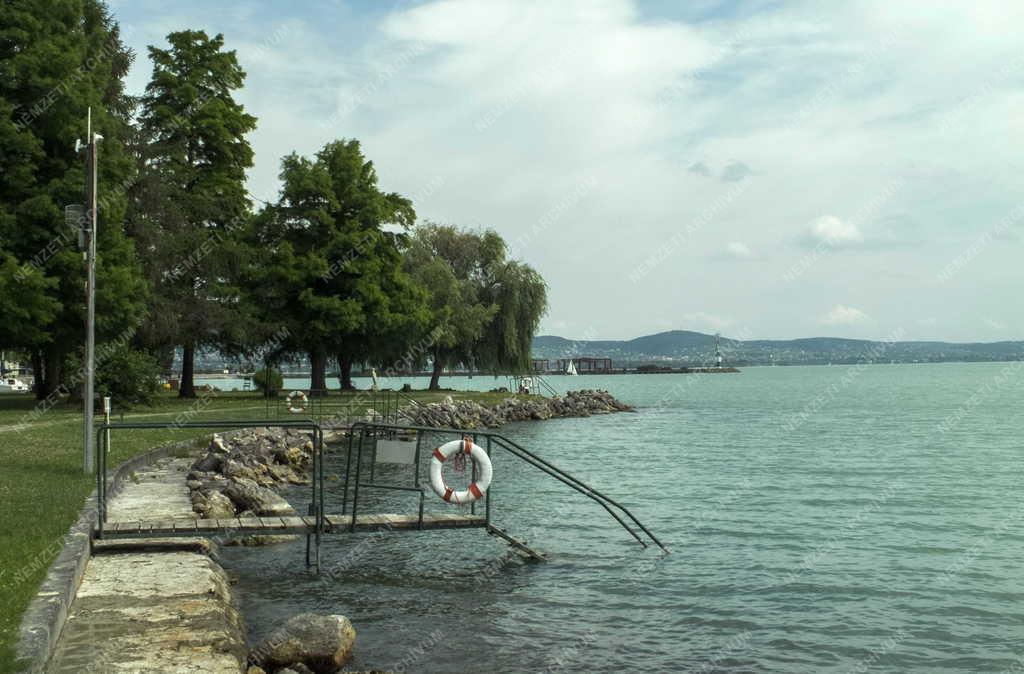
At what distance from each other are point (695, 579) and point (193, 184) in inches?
1257

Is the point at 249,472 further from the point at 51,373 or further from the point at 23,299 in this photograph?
the point at 51,373

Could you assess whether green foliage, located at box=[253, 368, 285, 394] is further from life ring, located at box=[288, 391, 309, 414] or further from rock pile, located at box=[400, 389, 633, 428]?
rock pile, located at box=[400, 389, 633, 428]

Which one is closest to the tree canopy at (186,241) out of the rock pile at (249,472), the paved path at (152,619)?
the rock pile at (249,472)

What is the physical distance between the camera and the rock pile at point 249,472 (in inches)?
576

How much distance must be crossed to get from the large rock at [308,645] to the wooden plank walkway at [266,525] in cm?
316

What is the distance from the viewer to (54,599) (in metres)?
7.42

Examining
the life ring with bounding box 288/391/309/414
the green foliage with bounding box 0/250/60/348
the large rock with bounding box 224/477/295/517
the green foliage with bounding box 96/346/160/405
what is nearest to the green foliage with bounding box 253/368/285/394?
the life ring with bounding box 288/391/309/414

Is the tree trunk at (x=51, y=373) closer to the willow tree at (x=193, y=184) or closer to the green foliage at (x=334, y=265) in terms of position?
the willow tree at (x=193, y=184)

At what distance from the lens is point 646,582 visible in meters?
13.2

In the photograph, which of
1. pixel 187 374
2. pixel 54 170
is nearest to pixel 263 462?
pixel 54 170

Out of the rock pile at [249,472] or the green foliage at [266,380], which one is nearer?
the rock pile at [249,472]

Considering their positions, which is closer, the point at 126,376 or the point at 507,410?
the point at 126,376

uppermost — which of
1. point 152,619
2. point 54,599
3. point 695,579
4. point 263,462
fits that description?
point 54,599

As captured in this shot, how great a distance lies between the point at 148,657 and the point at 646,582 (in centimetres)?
761
